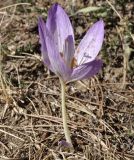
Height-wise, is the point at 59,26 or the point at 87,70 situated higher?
the point at 59,26

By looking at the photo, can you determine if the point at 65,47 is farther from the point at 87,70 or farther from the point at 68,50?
the point at 87,70

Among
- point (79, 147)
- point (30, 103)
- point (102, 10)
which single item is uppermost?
point (102, 10)

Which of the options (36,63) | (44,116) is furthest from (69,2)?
(44,116)

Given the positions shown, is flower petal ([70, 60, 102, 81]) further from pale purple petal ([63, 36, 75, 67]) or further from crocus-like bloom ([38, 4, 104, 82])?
pale purple petal ([63, 36, 75, 67])

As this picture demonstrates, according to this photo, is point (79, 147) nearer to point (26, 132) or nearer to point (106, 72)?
point (26, 132)

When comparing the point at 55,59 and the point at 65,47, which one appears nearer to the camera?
the point at 55,59

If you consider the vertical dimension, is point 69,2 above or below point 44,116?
above

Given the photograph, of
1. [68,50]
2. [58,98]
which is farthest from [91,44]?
[58,98]

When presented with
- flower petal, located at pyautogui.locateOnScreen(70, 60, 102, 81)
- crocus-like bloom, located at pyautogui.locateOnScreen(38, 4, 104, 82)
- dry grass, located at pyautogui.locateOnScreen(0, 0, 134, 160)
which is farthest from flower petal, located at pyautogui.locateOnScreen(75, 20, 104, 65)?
dry grass, located at pyautogui.locateOnScreen(0, 0, 134, 160)
